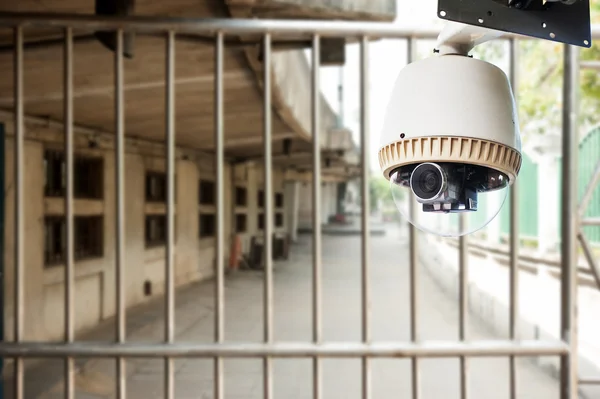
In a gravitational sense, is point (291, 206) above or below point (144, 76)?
below

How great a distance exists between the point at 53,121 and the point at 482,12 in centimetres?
572

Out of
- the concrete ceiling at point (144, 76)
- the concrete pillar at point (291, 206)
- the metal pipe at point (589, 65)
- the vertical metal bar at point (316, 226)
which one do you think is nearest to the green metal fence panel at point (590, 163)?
the concrete ceiling at point (144, 76)

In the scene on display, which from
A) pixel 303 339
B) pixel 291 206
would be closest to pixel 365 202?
pixel 303 339

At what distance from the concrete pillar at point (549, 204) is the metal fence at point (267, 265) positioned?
7642 millimetres

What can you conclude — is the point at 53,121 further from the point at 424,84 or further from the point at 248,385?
the point at 424,84

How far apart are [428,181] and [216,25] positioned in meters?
1.42

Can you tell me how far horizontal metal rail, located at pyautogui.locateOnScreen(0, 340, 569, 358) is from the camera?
1.93 meters

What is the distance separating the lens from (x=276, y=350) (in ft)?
6.37

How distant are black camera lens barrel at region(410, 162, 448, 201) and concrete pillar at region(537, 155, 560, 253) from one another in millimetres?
9003

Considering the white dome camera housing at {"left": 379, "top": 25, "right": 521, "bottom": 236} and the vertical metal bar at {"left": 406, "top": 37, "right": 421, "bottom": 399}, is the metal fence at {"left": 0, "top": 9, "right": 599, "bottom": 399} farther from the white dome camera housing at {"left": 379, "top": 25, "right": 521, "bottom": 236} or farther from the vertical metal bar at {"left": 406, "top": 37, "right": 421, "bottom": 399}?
the white dome camera housing at {"left": 379, "top": 25, "right": 521, "bottom": 236}

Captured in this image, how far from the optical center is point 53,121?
5.50 meters

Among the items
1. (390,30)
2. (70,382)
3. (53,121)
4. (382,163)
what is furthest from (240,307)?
(382,163)

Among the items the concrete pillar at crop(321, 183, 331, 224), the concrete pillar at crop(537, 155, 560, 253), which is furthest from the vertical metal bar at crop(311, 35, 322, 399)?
the concrete pillar at crop(321, 183, 331, 224)

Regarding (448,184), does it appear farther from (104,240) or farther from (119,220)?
(104,240)
